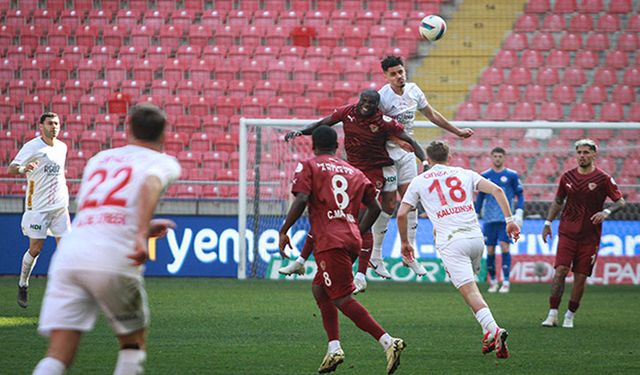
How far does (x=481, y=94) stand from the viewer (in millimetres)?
24188

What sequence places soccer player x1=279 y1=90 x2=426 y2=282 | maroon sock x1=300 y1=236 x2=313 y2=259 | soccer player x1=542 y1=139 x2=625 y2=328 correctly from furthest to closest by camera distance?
soccer player x1=542 y1=139 x2=625 y2=328 → soccer player x1=279 y1=90 x2=426 y2=282 → maroon sock x1=300 y1=236 x2=313 y2=259

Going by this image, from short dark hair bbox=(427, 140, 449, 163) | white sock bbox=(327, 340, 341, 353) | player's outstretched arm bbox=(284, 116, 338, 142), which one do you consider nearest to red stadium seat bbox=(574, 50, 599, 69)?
player's outstretched arm bbox=(284, 116, 338, 142)

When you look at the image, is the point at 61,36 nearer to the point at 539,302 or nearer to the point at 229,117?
the point at 229,117

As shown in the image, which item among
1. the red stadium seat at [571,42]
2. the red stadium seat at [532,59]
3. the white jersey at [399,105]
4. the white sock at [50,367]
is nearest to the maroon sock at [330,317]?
the white sock at [50,367]

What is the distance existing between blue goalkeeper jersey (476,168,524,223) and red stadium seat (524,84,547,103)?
6896 millimetres

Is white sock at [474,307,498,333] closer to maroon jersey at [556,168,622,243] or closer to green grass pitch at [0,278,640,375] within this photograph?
green grass pitch at [0,278,640,375]

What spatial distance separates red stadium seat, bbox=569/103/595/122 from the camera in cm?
2375

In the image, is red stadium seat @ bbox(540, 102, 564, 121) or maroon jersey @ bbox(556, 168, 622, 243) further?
red stadium seat @ bbox(540, 102, 564, 121)

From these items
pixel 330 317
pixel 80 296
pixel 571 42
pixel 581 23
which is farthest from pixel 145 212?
pixel 581 23

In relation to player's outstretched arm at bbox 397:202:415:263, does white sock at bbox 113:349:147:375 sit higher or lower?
lower

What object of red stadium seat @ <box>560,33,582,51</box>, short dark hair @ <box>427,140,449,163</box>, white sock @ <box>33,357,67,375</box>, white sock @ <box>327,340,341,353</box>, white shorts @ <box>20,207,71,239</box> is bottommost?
white sock @ <box>327,340,341,353</box>

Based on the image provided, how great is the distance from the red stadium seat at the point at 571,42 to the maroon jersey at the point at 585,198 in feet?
44.3

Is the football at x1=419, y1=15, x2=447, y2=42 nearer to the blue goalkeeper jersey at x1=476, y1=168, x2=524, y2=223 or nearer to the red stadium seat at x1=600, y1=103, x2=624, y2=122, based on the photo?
the blue goalkeeper jersey at x1=476, y1=168, x2=524, y2=223

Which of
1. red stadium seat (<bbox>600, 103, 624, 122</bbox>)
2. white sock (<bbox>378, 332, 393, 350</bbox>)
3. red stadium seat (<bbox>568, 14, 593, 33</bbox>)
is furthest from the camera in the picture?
red stadium seat (<bbox>568, 14, 593, 33</bbox>)
